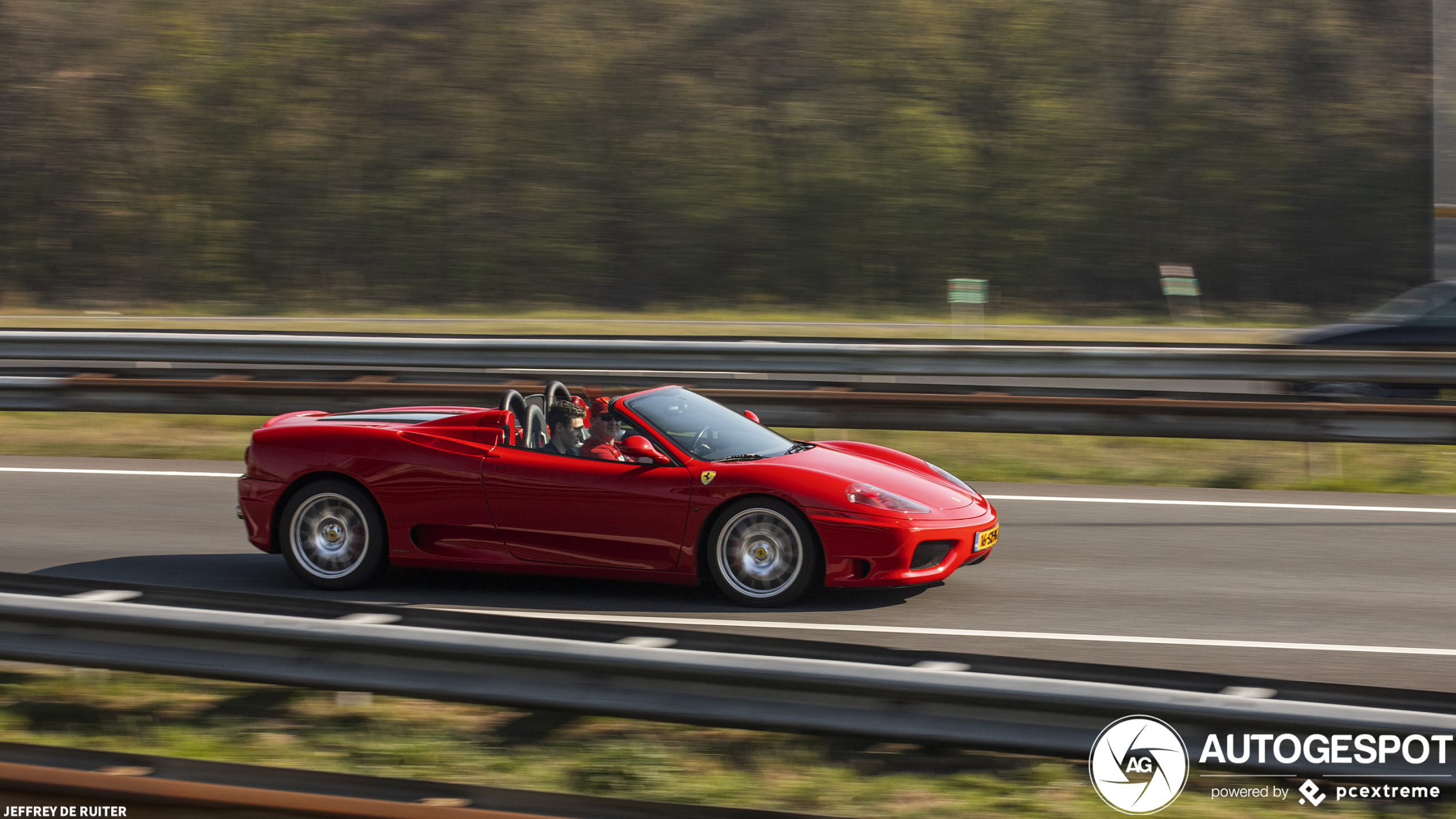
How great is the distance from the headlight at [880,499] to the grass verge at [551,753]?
1970 mm

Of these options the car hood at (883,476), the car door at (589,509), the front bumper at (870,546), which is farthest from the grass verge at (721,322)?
the car door at (589,509)

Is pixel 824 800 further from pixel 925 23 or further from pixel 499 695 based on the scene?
pixel 925 23

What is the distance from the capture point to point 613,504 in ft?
22.0

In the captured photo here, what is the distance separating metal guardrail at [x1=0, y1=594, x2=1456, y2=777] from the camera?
3.78 m

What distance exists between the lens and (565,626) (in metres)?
4.43

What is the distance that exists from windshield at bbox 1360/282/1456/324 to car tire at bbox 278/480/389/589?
11.1 meters

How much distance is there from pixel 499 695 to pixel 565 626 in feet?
1.08

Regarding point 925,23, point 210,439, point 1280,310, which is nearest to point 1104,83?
point 925,23

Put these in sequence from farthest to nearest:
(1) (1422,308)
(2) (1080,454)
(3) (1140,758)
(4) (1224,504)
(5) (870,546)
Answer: (1) (1422,308) < (2) (1080,454) < (4) (1224,504) < (5) (870,546) < (3) (1140,758)

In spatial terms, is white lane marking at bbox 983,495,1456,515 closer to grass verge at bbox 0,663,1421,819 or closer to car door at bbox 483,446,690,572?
car door at bbox 483,446,690,572

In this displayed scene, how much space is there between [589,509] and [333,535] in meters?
1.45

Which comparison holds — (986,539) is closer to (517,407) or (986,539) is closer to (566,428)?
(566,428)

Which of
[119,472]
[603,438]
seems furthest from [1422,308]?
[119,472]

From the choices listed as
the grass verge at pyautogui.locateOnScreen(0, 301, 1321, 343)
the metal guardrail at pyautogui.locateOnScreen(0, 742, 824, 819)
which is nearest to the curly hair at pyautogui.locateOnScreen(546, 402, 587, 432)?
the metal guardrail at pyautogui.locateOnScreen(0, 742, 824, 819)
